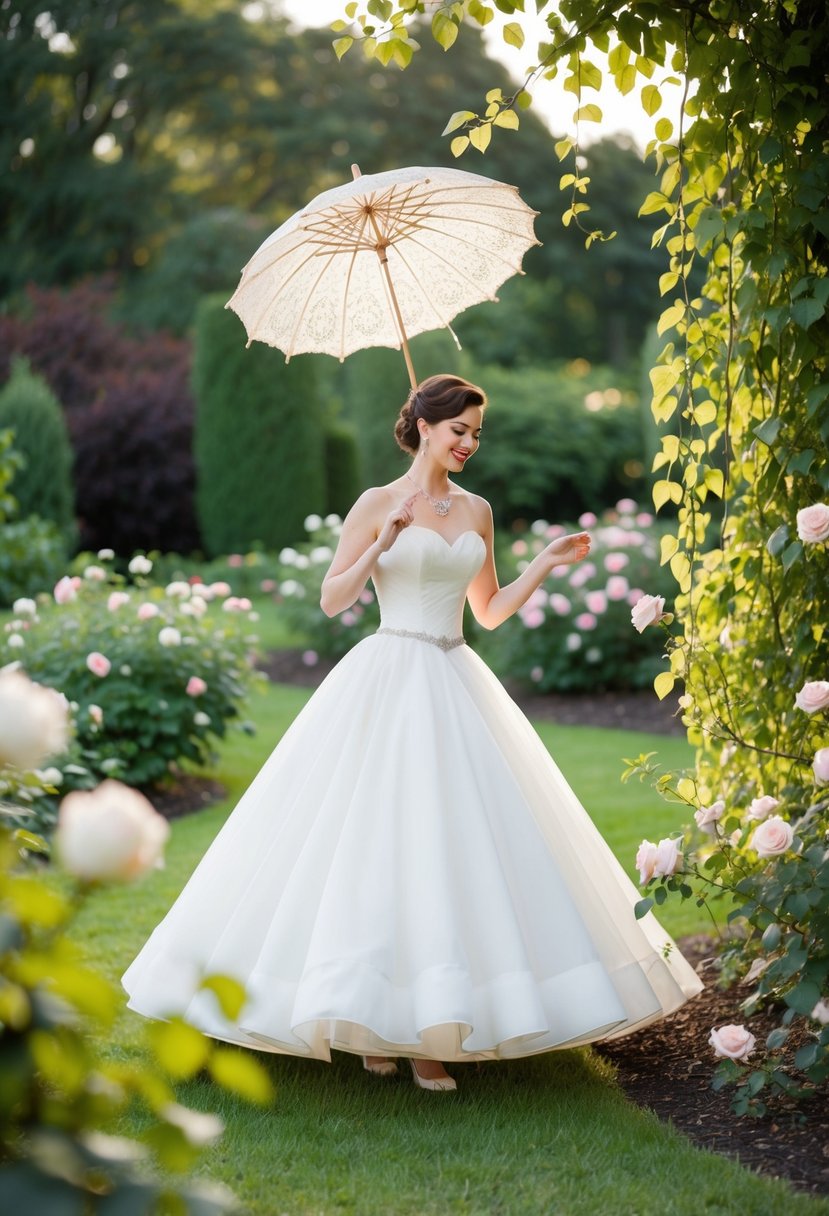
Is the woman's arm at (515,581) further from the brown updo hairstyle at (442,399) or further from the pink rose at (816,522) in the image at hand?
the pink rose at (816,522)

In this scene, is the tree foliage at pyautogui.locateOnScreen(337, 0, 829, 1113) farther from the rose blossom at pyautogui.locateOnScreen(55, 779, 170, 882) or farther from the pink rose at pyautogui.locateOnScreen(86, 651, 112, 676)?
the pink rose at pyautogui.locateOnScreen(86, 651, 112, 676)

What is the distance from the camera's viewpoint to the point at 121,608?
6.81 m

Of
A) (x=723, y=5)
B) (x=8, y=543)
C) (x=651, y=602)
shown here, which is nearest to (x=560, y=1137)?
(x=651, y=602)

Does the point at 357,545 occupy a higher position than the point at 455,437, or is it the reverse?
the point at 455,437

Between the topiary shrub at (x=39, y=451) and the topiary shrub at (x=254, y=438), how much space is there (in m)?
2.19

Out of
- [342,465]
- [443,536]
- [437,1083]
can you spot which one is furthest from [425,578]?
[342,465]

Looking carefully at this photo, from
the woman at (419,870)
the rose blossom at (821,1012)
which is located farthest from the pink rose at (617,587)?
the rose blossom at (821,1012)

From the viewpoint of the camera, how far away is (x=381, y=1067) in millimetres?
3324

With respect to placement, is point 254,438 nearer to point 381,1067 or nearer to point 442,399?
point 442,399

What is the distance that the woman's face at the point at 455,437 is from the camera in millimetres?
3570

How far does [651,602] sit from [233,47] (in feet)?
81.5

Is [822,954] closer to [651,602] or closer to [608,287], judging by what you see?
[651,602]

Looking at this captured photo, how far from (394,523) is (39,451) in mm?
11745

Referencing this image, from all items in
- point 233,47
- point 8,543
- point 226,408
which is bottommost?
point 8,543
